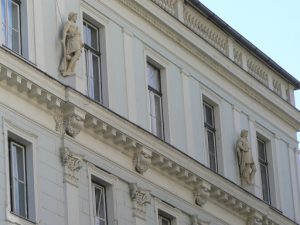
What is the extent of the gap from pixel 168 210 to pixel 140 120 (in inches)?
95.3

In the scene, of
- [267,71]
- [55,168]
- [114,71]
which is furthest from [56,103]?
[267,71]

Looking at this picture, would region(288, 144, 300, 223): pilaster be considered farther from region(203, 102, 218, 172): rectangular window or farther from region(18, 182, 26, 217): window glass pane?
region(18, 182, 26, 217): window glass pane

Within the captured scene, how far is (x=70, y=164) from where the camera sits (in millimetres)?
32781

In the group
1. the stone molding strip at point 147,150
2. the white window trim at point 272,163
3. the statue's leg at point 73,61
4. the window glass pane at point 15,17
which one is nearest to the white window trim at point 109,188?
the stone molding strip at point 147,150

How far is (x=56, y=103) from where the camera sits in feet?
106

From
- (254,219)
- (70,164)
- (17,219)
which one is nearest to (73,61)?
(70,164)

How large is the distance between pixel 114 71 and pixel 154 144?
2.07 m

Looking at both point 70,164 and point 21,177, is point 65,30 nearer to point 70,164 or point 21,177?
point 70,164

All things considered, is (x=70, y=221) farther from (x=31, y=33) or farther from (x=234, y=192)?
(x=234, y=192)

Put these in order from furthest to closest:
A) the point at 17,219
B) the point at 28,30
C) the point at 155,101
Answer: the point at 155,101 → the point at 28,30 → the point at 17,219

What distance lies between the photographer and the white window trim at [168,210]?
3597 centimetres

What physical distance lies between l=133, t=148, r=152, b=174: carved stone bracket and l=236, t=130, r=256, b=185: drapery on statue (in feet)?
19.9

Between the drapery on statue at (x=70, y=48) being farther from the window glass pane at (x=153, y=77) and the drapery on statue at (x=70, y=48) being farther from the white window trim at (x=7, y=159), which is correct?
the window glass pane at (x=153, y=77)

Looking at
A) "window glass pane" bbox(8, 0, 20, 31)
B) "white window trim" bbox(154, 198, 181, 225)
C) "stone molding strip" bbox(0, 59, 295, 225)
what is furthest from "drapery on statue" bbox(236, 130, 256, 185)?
"window glass pane" bbox(8, 0, 20, 31)
